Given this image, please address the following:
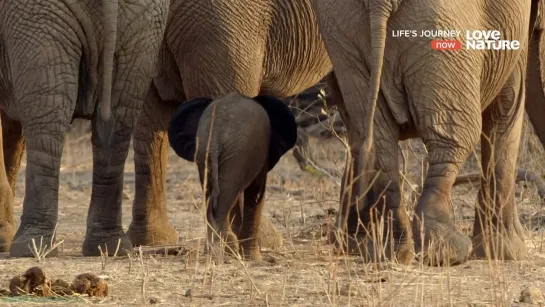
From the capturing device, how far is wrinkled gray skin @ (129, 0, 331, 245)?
6086 millimetres

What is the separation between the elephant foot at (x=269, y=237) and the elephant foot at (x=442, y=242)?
1487mm

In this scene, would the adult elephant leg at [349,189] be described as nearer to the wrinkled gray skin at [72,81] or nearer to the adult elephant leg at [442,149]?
the adult elephant leg at [442,149]

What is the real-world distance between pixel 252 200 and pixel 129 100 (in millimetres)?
688

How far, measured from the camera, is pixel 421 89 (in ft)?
16.8

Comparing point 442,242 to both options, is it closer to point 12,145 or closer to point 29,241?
point 29,241

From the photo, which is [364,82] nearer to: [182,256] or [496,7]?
[496,7]

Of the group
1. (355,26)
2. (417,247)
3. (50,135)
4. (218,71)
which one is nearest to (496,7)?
(355,26)

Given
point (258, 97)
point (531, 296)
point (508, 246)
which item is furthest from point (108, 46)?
point (531, 296)

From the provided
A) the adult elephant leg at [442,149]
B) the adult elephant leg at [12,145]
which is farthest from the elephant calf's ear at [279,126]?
the adult elephant leg at [12,145]

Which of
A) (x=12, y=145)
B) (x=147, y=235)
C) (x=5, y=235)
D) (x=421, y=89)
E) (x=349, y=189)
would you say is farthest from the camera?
(x=147, y=235)

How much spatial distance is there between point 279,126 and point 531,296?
179 cm

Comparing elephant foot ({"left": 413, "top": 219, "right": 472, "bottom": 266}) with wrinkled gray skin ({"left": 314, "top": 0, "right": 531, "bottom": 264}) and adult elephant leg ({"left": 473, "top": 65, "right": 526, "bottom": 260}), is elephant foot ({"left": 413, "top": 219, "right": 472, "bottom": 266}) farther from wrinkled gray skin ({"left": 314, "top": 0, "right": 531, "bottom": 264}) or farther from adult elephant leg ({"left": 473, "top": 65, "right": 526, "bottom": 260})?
adult elephant leg ({"left": 473, "top": 65, "right": 526, "bottom": 260})

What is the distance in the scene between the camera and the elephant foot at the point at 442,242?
515cm

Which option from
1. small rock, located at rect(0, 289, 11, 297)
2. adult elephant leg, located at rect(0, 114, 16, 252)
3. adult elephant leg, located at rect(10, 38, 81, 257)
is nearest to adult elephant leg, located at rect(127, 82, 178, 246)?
adult elephant leg, located at rect(0, 114, 16, 252)
